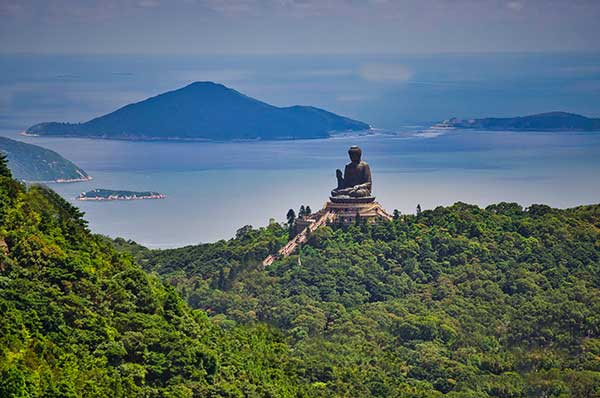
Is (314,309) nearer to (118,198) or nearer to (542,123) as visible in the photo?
(118,198)

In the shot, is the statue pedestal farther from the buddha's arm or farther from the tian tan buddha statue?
the buddha's arm

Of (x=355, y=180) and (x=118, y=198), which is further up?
(x=355, y=180)

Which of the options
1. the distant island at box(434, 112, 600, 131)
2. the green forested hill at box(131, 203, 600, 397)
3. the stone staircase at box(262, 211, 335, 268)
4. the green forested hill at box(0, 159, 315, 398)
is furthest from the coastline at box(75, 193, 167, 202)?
the green forested hill at box(0, 159, 315, 398)

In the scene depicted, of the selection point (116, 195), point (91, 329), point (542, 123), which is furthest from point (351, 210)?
point (542, 123)

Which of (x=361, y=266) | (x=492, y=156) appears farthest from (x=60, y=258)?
(x=492, y=156)

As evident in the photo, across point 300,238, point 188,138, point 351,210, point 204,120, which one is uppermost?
point 204,120

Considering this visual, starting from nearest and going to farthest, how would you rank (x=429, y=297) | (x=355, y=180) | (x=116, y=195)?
(x=429, y=297) < (x=355, y=180) < (x=116, y=195)
